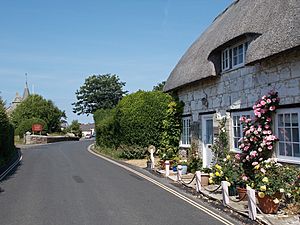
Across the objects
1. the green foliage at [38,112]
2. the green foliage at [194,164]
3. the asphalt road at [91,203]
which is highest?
the green foliage at [38,112]

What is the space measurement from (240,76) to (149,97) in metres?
11.8

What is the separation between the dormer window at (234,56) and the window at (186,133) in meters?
4.38

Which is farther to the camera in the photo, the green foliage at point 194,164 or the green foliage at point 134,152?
the green foliage at point 134,152

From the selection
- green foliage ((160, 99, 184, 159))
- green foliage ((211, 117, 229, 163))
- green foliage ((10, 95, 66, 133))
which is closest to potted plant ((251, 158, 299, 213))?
green foliage ((211, 117, 229, 163))

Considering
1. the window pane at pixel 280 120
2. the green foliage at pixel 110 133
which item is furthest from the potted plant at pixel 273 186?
the green foliage at pixel 110 133

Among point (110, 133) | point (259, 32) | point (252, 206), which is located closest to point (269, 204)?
point (252, 206)

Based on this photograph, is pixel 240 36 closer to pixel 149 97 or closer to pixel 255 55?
pixel 255 55

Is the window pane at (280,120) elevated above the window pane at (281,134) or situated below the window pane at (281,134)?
above

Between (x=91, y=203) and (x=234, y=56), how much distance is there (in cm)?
685

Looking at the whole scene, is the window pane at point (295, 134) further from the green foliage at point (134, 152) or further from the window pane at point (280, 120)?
the green foliage at point (134, 152)

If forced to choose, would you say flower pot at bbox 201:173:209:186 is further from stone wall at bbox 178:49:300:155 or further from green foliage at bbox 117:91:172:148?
green foliage at bbox 117:91:172:148

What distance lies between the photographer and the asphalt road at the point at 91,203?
776 centimetres

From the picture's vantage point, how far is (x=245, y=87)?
11.7 m

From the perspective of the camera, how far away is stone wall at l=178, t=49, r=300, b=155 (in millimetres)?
9453
